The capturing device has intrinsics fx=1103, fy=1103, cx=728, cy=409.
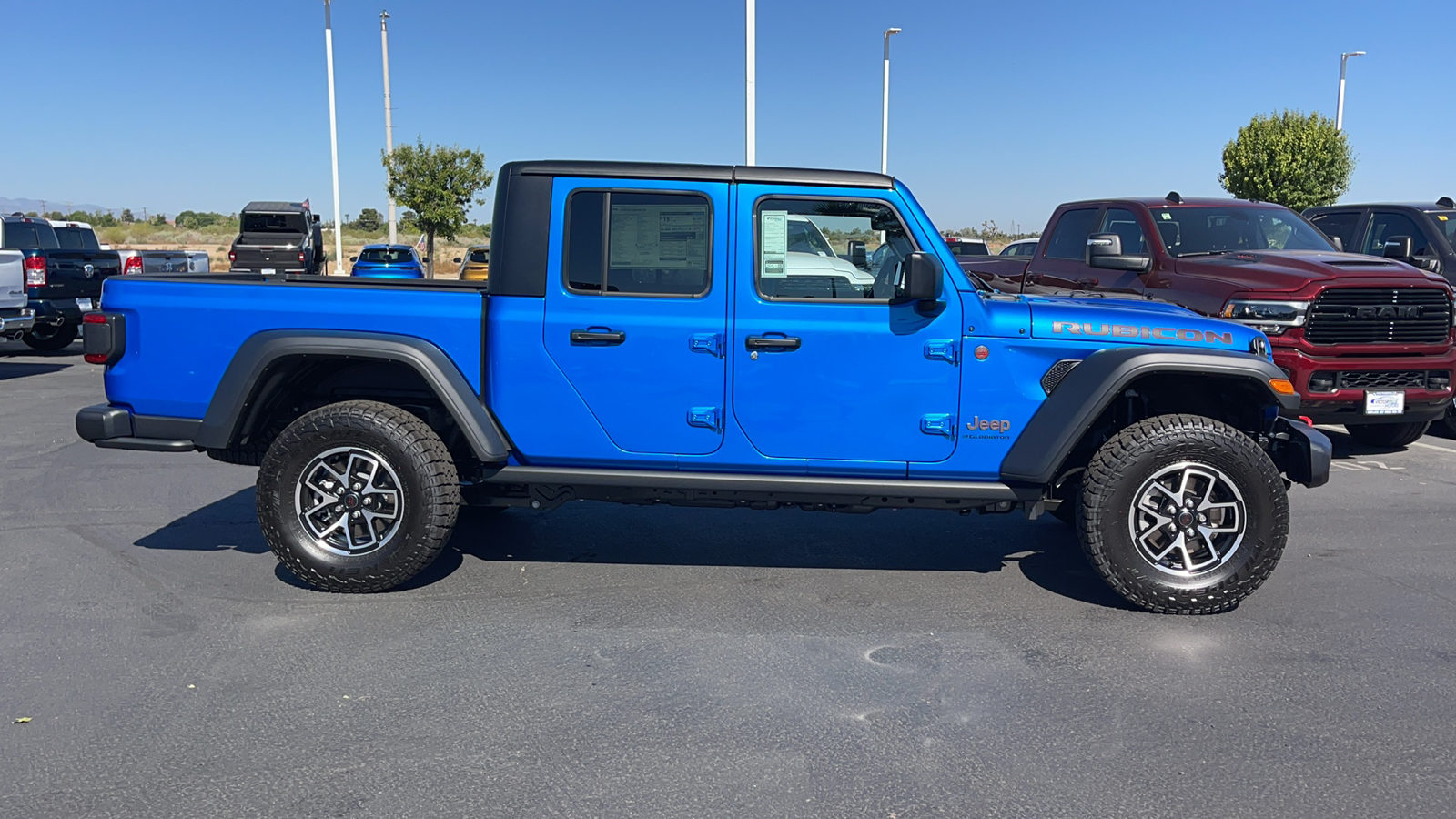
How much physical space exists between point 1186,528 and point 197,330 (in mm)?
4527

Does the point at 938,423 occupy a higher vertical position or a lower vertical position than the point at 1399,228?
lower

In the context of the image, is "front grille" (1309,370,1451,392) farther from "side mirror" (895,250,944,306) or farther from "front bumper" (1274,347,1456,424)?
"side mirror" (895,250,944,306)

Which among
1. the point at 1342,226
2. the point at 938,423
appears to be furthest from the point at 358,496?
the point at 1342,226

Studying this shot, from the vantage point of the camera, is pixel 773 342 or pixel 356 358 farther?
pixel 356 358

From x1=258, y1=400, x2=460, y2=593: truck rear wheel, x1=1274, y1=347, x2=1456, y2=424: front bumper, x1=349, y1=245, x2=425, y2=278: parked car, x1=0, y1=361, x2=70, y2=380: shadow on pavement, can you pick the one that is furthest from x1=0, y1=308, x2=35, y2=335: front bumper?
x1=1274, y1=347, x2=1456, y2=424: front bumper

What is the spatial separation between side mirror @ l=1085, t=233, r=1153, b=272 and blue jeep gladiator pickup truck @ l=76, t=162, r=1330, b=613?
9.60 feet

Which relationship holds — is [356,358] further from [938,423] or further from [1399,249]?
[1399,249]

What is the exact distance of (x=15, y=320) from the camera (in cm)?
1303

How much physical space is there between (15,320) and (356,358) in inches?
416

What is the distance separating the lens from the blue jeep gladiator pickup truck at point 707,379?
4852 millimetres

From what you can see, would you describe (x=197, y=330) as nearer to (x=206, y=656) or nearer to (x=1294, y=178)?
(x=206, y=656)

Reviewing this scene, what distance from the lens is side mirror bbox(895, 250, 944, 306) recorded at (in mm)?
4645

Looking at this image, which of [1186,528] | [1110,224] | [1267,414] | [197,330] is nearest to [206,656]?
[197,330]

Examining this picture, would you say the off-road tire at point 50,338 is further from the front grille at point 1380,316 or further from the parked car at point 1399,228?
the parked car at point 1399,228
